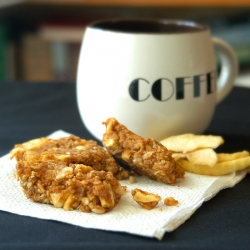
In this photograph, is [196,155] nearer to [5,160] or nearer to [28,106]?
[5,160]

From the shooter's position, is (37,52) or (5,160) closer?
(5,160)

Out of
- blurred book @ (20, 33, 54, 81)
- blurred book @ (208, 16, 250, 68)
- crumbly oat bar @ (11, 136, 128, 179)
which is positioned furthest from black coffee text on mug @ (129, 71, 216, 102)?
blurred book @ (20, 33, 54, 81)

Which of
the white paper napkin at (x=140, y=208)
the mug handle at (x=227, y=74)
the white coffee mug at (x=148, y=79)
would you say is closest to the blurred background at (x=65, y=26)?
the mug handle at (x=227, y=74)

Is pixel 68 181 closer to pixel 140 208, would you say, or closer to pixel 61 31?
pixel 140 208

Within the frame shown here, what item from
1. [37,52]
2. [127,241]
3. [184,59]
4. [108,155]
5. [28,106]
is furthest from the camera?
[37,52]

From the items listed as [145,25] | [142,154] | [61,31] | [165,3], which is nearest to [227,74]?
[145,25]

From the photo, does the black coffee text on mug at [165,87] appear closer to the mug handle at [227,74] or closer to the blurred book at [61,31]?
the mug handle at [227,74]

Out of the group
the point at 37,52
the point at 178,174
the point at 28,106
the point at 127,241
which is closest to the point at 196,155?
the point at 178,174
